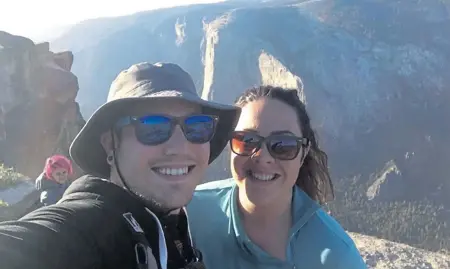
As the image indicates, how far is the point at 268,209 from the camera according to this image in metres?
2.98

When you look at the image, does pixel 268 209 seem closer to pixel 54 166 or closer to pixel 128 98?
pixel 128 98

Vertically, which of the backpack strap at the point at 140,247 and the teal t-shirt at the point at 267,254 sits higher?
the backpack strap at the point at 140,247

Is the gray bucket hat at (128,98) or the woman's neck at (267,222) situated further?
the woman's neck at (267,222)

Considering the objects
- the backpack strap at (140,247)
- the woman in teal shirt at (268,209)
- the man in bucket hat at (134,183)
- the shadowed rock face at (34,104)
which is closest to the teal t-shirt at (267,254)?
the woman in teal shirt at (268,209)

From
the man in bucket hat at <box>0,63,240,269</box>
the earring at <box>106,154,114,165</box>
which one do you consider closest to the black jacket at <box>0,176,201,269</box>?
the man in bucket hat at <box>0,63,240,269</box>

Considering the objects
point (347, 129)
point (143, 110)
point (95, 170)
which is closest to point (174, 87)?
point (143, 110)

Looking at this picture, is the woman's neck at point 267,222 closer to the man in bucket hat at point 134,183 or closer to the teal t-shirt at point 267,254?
the teal t-shirt at point 267,254

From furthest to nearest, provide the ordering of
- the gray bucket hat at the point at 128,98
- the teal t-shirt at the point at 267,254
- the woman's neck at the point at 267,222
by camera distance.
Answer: the woman's neck at the point at 267,222 → the teal t-shirt at the point at 267,254 → the gray bucket hat at the point at 128,98

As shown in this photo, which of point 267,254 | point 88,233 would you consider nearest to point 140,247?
point 88,233

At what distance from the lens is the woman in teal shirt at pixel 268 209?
282cm

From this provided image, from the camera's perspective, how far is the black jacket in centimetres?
146

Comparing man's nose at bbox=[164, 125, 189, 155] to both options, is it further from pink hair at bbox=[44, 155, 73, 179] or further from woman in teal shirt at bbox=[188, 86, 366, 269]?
pink hair at bbox=[44, 155, 73, 179]

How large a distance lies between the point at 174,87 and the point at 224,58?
310 ft

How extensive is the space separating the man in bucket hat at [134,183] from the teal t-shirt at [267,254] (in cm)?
70
